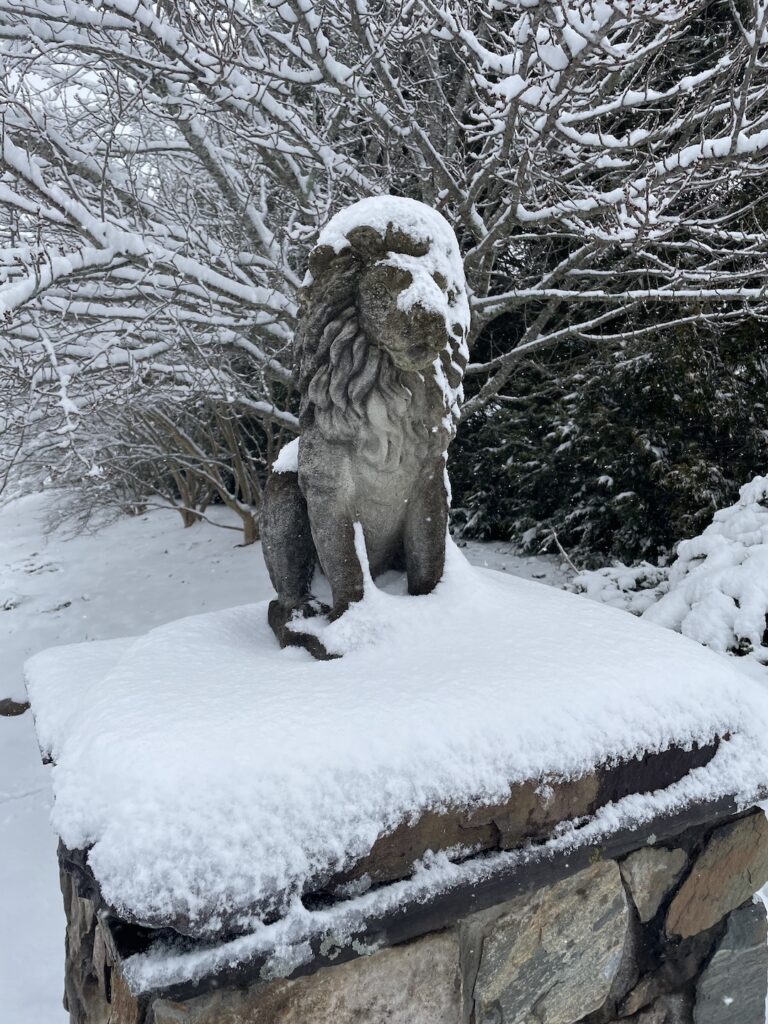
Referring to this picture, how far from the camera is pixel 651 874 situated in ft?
5.93

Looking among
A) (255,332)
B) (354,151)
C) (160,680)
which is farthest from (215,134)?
(160,680)

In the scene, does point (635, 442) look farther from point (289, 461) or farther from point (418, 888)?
point (418, 888)

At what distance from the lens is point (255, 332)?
4445 millimetres

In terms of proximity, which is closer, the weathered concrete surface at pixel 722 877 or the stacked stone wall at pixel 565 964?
the stacked stone wall at pixel 565 964

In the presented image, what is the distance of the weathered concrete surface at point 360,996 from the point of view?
1.25 m

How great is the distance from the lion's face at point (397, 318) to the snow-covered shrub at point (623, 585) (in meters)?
3.17

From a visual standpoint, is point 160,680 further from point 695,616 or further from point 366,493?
point 695,616

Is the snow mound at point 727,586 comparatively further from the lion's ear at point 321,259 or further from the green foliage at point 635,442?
the lion's ear at point 321,259

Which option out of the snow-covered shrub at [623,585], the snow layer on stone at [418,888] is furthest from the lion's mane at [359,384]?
the snow-covered shrub at [623,585]

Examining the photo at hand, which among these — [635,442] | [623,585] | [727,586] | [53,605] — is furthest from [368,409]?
[53,605]

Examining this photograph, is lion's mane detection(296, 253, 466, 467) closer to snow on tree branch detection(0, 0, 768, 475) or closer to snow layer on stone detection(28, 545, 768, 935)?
snow layer on stone detection(28, 545, 768, 935)

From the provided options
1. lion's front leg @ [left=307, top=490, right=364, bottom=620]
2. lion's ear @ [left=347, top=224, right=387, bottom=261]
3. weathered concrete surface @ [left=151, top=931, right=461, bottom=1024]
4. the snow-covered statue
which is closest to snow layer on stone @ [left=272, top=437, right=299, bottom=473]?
the snow-covered statue

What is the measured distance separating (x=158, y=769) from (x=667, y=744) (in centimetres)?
114

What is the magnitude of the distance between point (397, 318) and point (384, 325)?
0.04 meters
